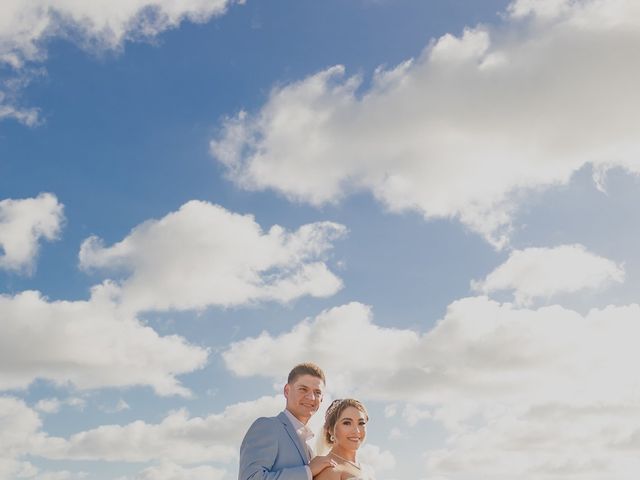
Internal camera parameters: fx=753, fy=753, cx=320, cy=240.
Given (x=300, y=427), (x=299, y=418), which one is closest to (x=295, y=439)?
(x=300, y=427)

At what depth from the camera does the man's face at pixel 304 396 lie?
18.5 meters

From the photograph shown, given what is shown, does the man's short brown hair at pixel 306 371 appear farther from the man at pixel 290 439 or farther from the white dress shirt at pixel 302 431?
the white dress shirt at pixel 302 431

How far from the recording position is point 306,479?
17.0m

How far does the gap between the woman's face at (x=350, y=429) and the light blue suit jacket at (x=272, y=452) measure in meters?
1.54

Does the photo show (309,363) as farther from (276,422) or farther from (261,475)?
(261,475)

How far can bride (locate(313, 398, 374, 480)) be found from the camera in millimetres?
19125

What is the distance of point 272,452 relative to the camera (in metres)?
17.6

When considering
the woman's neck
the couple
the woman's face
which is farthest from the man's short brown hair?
the woman's neck

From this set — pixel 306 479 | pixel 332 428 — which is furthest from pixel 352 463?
pixel 306 479

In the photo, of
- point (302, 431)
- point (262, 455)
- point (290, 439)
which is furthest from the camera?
point (302, 431)

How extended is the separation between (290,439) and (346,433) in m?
1.95

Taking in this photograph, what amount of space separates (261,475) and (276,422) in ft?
4.63

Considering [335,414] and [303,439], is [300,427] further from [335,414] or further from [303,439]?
[335,414]

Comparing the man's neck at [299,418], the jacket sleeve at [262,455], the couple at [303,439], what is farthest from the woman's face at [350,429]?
the jacket sleeve at [262,455]
